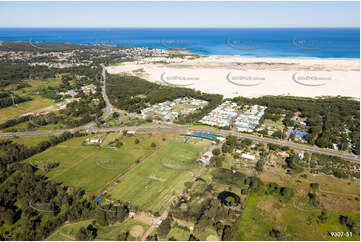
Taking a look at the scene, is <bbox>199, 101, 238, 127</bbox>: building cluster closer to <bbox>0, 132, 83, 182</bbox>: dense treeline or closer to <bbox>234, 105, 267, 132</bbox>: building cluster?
<bbox>234, 105, 267, 132</bbox>: building cluster

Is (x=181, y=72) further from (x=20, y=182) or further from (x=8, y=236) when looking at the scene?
(x=8, y=236)

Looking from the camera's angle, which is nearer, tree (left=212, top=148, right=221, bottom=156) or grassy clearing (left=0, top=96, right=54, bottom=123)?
tree (left=212, top=148, right=221, bottom=156)

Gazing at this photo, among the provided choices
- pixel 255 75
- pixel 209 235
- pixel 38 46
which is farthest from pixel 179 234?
pixel 38 46

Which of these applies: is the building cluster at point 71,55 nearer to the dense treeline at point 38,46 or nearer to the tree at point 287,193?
the dense treeline at point 38,46

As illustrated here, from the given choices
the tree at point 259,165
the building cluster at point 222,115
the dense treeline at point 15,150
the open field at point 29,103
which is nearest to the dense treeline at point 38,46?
the open field at point 29,103

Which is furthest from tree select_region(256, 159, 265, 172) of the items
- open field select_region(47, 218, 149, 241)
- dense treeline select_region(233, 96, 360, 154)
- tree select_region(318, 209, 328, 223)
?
open field select_region(47, 218, 149, 241)

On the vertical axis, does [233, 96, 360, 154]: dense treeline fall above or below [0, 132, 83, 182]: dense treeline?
above

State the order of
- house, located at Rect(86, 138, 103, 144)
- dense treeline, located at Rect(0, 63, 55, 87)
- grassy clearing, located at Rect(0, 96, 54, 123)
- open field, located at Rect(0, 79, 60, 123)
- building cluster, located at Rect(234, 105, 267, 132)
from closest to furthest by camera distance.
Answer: house, located at Rect(86, 138, 103, 144) < building cluster, located at Rect(234, 105, 267, 132) < grassy clearing, located at Rect(0, 96, 54, 123) < open field, located at Rect(0, 79, 60, 123) < dense treeline, located at Rect(0, 63, 55, 87)
